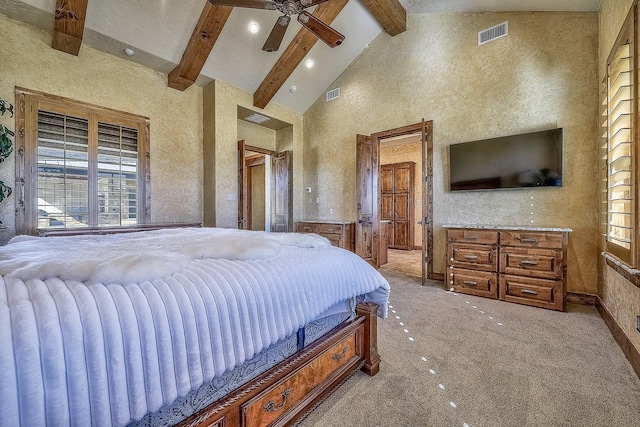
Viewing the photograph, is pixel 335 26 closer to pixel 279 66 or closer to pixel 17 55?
pixel 279 66

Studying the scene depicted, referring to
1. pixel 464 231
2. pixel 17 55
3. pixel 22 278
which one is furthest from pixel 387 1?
pixel 22 278

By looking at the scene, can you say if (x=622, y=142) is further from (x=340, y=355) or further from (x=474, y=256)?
(x=340, y=355)

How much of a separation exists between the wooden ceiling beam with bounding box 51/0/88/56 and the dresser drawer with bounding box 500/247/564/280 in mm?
5608

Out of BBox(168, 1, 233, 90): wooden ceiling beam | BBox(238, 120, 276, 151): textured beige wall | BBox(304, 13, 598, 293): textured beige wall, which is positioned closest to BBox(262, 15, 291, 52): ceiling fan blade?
BBox(168, 1, 233, 90): wooden ceiling beam

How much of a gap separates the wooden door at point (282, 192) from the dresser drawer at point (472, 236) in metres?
3.34

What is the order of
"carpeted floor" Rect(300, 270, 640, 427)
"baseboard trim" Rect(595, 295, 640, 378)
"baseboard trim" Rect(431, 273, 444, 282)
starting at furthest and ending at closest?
"baseboard trim" Rect(431, 273, 444, 282)
"baseboard trim" Rect(595, 295, 640, 378)
"carpeted floor" Rect(300, 270, 640, 427)

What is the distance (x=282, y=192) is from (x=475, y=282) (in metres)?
4.12

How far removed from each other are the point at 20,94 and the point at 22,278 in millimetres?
3904

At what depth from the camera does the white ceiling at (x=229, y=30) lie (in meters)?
3.31

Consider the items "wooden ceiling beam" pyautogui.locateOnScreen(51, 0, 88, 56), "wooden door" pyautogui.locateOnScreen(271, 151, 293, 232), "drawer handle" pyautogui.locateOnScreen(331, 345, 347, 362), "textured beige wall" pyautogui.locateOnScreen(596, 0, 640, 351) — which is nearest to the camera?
"drawer handle" pyautogui.locateOnScreen(331, 345, 347, 362)

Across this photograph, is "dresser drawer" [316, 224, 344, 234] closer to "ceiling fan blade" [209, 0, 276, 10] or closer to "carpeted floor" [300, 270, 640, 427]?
"carpeted floor" [300, 270, 640, 427]

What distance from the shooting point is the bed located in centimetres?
66

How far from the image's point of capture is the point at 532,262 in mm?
3129

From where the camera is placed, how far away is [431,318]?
9.17 feet
